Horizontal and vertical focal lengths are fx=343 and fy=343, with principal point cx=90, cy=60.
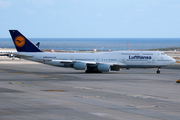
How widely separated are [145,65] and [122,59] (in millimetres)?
3936

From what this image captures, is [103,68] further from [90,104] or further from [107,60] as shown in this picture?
[90,104]

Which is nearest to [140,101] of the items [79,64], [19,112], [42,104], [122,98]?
[122,98]

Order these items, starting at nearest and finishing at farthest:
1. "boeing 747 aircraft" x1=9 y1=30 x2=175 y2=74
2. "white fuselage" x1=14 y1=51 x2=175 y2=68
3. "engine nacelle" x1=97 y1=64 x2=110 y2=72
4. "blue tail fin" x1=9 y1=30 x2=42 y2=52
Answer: "engine nacelle" x1=97 y1=64 x2=110 y2=72
"boeing 747 aircraft" x1=9 y1=30 x2=175 y2=74
"white fuselage" x1=14 y1=51 x2=175 y2=68
"blue tail fin" x1=9 y1=30 x2=42 y2=52

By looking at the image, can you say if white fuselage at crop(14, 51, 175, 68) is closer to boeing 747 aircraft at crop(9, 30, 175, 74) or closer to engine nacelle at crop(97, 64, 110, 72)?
boeing 747 aircraft at crop(9, 30, 175, 74)

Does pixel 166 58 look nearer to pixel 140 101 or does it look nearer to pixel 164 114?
pixel 140 101

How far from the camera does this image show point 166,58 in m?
57.2

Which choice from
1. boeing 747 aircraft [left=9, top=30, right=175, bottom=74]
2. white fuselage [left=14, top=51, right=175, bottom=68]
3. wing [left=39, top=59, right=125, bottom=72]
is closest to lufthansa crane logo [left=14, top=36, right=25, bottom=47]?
boeing 747 aircraft [left=9, top=30, right=175, bottom=74]

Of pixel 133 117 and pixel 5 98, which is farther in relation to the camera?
pixel 5 98

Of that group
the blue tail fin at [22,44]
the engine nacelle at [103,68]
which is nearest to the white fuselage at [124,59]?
the engine nacelle at [103,68]

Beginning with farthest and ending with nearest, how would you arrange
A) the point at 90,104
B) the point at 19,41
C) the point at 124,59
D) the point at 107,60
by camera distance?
1. the point at 19,41
2. the point at 107,60
3. the point at 124,59
4. the point at 90,104

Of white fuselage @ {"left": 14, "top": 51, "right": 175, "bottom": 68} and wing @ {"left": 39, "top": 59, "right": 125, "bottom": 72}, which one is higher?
white fuselage @ {"left": 14, "top": 51, "right": 175, "bottom": 68}

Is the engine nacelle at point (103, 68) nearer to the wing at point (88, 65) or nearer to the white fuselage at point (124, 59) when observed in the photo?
the wing at point (88, 65)

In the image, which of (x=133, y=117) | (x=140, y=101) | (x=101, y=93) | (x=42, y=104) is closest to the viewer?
(x=133, y=117)

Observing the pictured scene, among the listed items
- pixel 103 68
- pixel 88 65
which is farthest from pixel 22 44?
pixel 103 68
